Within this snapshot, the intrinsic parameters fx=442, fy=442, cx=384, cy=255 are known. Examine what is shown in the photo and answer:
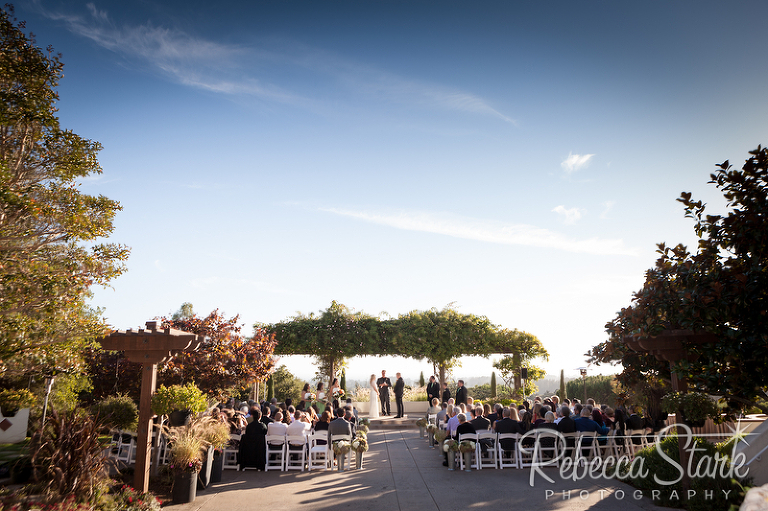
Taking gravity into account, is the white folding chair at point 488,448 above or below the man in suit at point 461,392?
below

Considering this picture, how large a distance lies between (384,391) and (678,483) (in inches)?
489

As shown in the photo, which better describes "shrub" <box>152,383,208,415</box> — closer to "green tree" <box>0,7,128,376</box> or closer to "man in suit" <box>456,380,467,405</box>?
"green tree" <box>0,7,128,376</box>

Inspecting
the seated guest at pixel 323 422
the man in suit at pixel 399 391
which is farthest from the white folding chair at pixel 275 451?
the man in suit at pixel 399 391

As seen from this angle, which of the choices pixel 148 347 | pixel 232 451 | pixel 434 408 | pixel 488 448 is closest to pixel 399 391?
pixel 434 408

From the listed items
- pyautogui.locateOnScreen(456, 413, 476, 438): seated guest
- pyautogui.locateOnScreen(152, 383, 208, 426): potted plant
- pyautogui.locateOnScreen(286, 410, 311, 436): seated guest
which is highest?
pyautogui.locateOnScreen(152, 383, 208, 426): potted plant

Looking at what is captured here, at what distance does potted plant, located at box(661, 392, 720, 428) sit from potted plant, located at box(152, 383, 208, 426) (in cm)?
647

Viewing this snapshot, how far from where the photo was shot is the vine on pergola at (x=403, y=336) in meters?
17.3

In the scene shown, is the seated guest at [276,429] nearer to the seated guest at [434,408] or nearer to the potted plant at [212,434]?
the potted plant at [212,434]

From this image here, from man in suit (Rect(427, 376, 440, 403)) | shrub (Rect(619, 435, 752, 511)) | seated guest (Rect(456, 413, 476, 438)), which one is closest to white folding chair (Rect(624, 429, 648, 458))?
shrub (Rect(619, 435, 752, 511))

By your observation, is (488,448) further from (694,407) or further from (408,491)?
(694,407)

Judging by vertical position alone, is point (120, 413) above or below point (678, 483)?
above

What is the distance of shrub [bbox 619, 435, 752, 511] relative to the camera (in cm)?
519

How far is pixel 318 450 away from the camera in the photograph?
27.1ft

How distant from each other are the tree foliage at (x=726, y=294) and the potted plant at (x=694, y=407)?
171 millimetres
